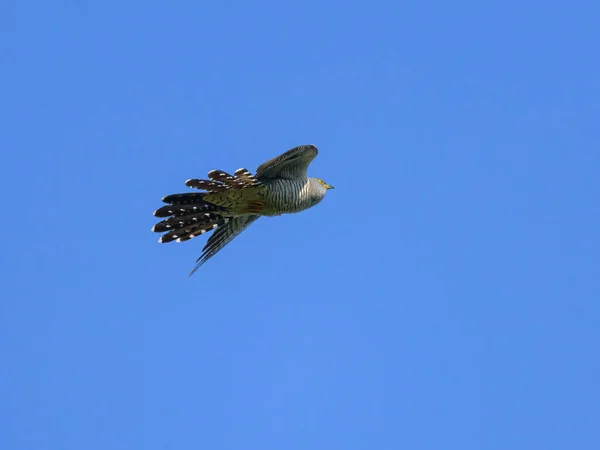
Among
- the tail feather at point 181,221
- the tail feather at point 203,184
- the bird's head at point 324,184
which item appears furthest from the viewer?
the bird's head at point 324,184

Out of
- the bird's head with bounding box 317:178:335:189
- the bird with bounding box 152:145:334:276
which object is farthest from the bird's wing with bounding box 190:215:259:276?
the bird's head with bounding box 317:178:335:189

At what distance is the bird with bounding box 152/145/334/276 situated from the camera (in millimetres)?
14008

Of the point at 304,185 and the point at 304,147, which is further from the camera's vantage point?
the point at 304,185

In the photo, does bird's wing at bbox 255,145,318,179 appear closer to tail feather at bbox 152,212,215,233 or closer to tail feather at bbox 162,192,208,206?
tail feather at bbox 162,192,208,206

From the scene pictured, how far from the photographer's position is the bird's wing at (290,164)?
45.6 feet

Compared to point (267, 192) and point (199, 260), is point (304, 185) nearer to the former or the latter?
point (267, 192)

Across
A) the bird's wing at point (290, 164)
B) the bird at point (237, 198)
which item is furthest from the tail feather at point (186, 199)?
the bird's wing at point (290, 164)

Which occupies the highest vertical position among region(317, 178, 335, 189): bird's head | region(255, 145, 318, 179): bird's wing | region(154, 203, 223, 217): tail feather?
region(317, 178, 335, 189): bird's head

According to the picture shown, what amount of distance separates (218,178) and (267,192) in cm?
86

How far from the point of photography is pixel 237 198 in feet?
47.3

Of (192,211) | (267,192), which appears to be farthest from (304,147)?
(192,211)

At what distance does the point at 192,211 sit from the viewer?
14.5m

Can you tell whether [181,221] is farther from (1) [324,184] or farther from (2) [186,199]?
(1) [324,184]

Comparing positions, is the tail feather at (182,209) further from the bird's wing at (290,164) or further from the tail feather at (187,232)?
the bird's wing at (290,164)
